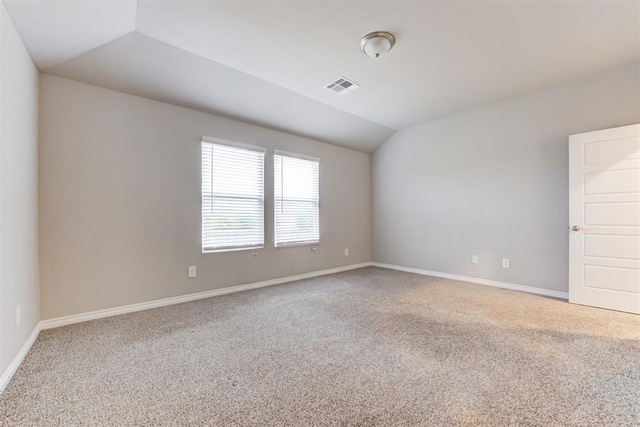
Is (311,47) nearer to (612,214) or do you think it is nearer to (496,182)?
(496,182)

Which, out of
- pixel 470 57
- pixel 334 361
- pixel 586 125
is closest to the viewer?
pixel 334 361

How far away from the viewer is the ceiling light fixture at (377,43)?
2.61 meters

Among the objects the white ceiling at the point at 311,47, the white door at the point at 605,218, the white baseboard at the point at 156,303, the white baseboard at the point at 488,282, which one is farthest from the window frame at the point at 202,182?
the white door at the point at 605,218

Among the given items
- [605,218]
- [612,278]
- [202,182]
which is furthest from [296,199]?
[612,278]

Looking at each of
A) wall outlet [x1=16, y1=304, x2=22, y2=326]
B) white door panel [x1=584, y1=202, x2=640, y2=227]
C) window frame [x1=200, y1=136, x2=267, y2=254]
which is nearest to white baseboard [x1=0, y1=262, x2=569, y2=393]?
wall outlet [x1=16, y1=304, x2=22, y2=326]

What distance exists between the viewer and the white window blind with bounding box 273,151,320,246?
456 centimetres

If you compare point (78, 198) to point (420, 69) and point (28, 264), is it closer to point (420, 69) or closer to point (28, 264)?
point (28, 264)

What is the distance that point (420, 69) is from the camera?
3.24 m

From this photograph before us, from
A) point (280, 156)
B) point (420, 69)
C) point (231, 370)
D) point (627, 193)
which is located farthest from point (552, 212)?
point (231, 370)

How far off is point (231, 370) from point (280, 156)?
10.7 feet

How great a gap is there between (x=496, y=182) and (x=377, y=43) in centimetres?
284

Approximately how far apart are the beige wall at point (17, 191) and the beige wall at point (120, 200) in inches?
6.7

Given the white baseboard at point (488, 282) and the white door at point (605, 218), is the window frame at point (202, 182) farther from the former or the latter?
the white door at point (605, 218)

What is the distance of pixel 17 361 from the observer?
202cm
